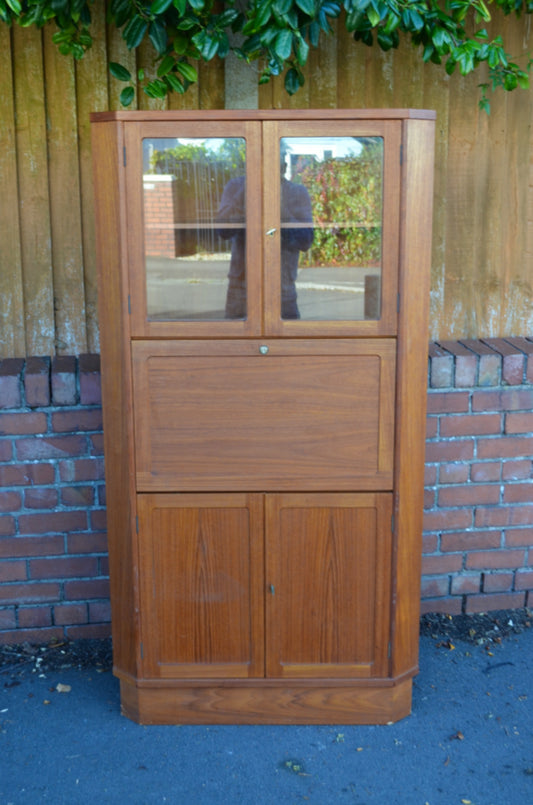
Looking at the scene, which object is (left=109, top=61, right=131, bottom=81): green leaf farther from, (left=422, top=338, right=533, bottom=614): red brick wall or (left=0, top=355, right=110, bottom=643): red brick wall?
(left=422, top=338, right=533, bottom=614): red brick wall

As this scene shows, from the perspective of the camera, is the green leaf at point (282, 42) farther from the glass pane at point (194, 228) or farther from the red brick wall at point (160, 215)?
the red brick wall at point (160, 215)

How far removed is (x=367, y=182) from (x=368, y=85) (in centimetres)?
86

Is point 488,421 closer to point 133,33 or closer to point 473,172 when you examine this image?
point 473,172

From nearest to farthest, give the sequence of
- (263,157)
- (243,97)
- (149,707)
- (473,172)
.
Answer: (263,157) < (149,707) < (243,97) < (473,172)

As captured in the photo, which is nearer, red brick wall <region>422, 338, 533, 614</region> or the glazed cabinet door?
the glazed cabinet door

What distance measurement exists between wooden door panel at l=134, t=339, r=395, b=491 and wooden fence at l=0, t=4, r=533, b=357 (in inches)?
30.3

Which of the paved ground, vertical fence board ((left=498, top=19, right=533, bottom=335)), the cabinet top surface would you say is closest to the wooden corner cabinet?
the cabinet top surface

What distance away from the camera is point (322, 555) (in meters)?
2.92

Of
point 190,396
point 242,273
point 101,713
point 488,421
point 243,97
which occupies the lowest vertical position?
point 101,713

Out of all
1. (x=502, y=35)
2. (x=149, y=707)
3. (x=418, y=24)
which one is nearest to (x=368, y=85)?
(x=418, y=24)

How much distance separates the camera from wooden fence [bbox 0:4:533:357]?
3.20m

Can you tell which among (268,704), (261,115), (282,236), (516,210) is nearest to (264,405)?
(282,236)

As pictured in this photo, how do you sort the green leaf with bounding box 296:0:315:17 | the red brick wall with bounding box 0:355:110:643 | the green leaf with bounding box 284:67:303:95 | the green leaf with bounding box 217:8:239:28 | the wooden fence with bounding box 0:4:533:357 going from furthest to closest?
1. the red brick wall with bounding box 0:355:110:643
2. the wooden fence with bounding box 0:4:533:357
3. the green leaf with bounding box 284:67:303:95
4. the green leaf with bounding box 217:8:239:28
5. the green leaf with bounding box 296:0:315:17

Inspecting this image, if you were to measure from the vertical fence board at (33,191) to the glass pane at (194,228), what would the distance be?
794 millimetres
